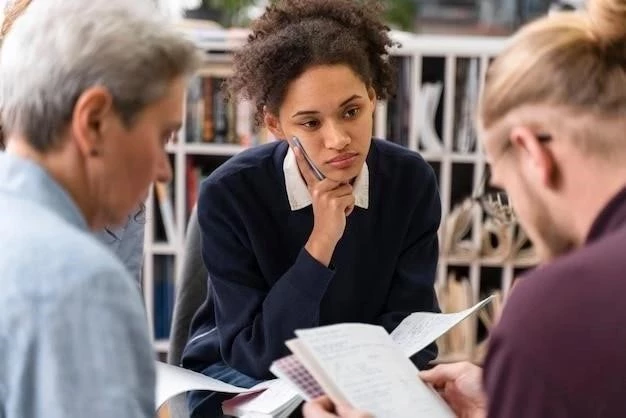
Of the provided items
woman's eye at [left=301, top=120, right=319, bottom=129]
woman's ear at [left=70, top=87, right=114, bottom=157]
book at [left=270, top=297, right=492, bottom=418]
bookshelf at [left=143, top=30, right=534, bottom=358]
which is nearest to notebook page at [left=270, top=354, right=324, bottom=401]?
book at [left=270, top=297, right=492, bottom=418]

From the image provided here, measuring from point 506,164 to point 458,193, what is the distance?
229cm

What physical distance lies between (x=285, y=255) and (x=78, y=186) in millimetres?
738

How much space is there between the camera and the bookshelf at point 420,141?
10.5ft

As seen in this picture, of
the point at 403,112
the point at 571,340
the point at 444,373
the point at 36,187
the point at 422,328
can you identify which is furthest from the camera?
the point at 403,112

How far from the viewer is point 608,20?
108 cm

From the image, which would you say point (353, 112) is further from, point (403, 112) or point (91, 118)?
point (403, 112)

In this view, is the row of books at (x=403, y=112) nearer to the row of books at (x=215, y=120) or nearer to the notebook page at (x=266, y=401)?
the row of books at (x=215, y=120)

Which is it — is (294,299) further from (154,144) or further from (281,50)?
(154,144)

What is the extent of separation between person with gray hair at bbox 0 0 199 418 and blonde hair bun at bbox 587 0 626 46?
44 cm

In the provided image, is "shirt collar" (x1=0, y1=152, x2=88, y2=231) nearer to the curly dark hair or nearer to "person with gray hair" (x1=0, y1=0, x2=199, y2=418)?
"person with gray hair" (x1=0, y1=0, x2=199, y2=418)

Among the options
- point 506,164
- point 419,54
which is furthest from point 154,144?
point 419,54

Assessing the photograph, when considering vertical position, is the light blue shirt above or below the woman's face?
below

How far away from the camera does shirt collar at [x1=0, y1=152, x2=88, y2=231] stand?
1.03 meters

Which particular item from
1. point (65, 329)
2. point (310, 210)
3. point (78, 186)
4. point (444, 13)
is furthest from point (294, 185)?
point (444, 13)
